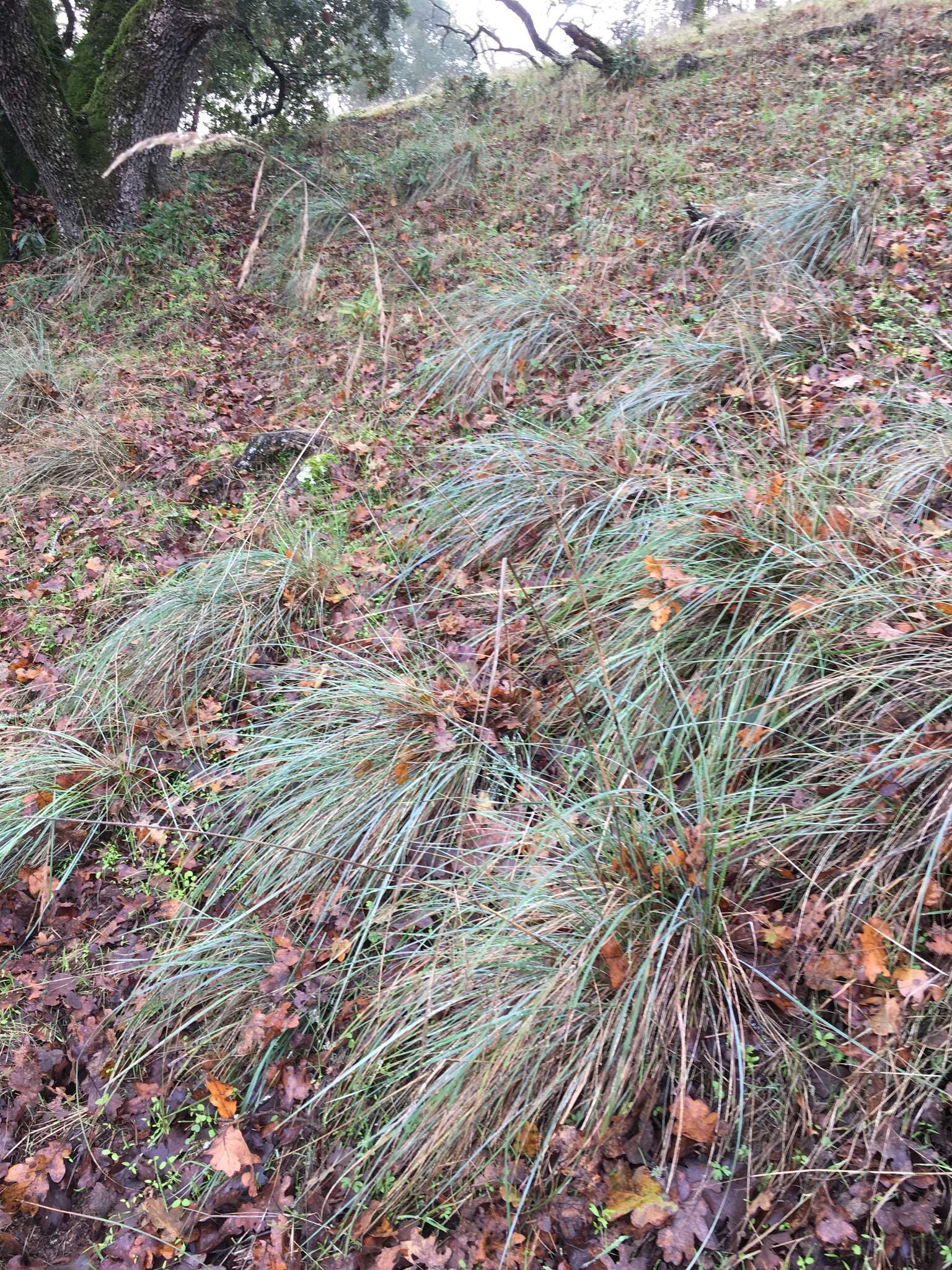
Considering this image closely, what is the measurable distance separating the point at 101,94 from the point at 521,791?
408 inches

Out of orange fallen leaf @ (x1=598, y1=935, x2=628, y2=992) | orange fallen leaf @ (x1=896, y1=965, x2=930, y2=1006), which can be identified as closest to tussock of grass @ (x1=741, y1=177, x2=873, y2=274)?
orange fallen leaf @ (x1=896, y1=965, x2=930, y2=1006)

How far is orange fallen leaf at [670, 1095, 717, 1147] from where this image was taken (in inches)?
68.2

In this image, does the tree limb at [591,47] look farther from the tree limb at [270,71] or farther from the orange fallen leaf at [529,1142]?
the orange fallen leaf at [529,1142]

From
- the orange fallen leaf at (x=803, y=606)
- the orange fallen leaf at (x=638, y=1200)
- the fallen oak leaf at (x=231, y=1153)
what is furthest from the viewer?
the orange fallen leaf at (x=803, y=606)

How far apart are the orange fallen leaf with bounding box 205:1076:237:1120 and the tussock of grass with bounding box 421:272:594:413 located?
381cm

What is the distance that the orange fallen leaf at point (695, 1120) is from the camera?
5.68ft

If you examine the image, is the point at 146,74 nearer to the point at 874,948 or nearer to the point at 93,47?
the point at 93,47

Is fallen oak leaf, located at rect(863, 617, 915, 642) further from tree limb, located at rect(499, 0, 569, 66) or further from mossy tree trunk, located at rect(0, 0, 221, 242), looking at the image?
tree limb, located at rect(499, 0, 569, 66)

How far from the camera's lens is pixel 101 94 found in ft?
28.6

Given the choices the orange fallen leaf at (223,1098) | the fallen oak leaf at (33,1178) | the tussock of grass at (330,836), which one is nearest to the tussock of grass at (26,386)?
the tussock of grass at (330,836)

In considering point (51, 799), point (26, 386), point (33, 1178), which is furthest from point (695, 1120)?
point (26, 386)

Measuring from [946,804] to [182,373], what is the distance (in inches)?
256

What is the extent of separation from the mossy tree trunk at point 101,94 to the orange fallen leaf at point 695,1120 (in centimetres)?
1069

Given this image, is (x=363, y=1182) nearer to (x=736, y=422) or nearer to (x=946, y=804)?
(x=946, y=804)
